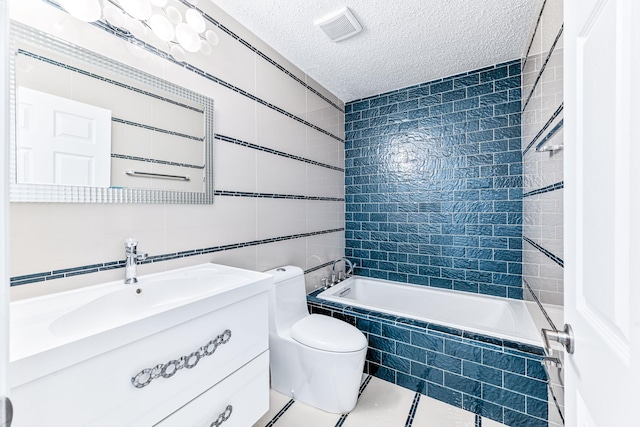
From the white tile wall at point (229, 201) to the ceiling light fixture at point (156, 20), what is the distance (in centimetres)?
5

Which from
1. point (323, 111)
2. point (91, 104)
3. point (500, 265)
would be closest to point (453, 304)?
point (500, 265)

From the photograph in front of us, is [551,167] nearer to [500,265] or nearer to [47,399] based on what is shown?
[500,265]

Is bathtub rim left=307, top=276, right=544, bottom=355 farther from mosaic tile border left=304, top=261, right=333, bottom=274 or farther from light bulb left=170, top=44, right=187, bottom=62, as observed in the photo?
light bulb left=170, top=44, right=187, bottom=62

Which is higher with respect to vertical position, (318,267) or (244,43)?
(244,43)

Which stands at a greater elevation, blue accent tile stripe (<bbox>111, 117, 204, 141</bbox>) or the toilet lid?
blue accent tile stripe (<bbox>111, 117, 204, 141</bbox>)

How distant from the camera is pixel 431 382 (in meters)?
1.90

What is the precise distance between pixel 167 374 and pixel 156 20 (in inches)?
63.0

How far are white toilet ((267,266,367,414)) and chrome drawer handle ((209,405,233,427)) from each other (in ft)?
2.24

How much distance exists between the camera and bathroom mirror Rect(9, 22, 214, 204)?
1.00 metres

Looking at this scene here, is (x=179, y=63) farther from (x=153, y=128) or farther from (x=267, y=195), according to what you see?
(x=267, y=195)

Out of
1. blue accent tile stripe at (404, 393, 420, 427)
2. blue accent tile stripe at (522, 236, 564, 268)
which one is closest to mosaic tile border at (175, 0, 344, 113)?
blue accent tile stripe at (522, 236, 564, 268)

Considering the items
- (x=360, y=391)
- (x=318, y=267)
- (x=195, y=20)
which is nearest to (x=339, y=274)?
(x=318, y=267)

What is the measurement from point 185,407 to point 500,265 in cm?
257

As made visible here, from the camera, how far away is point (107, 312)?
1.08m
